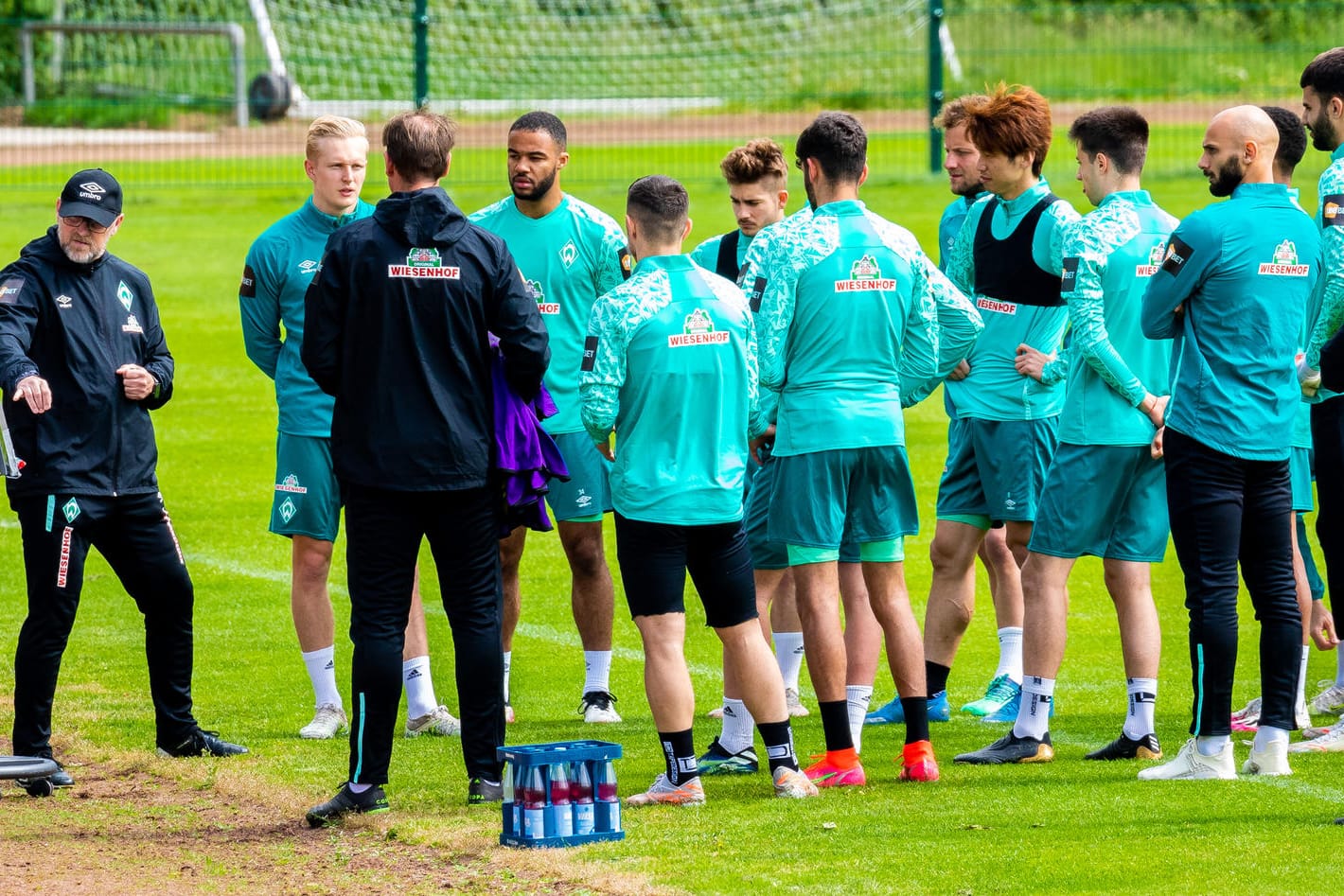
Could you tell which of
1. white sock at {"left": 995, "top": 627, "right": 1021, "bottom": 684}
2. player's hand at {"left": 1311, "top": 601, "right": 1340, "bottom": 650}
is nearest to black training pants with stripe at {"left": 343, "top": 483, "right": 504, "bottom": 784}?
white sock at {"left": 995, "top": 627, "right": 1021, "bottom": 684}

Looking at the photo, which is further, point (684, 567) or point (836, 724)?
point (836, 724)

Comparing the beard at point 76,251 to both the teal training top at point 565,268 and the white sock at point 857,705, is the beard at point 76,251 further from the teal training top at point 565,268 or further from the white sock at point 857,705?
the white sock at point 857,705

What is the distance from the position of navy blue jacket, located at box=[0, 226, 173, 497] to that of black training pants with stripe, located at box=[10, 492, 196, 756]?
0.09m

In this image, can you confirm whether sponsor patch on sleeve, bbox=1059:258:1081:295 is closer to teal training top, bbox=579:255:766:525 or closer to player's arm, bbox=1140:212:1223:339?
player's arm, bbox=1140:212:1223:339

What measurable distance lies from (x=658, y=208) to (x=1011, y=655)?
9.58 ft

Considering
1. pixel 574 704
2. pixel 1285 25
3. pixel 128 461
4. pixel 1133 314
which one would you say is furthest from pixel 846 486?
pixel 1285 25

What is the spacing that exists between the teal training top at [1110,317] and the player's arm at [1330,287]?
54 centimetres

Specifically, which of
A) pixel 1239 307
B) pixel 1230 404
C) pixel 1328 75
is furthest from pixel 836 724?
pixel 1328 75

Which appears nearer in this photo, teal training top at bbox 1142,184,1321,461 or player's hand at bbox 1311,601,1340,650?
teal training top at bbox 1142,184,1321,461

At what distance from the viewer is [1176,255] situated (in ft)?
20.6

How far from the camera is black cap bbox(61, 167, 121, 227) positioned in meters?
6.75

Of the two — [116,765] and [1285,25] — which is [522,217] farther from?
[1285,25]

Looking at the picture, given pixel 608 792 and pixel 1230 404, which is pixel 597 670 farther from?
pixel 1230 404

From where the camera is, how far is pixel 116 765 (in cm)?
709
